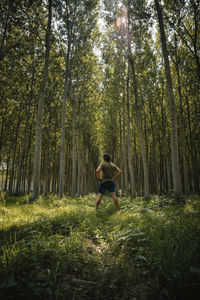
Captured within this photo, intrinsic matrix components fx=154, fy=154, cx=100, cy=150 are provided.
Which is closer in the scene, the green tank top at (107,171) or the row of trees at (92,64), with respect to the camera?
the green tank top at (107,171)

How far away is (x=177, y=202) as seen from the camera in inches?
265

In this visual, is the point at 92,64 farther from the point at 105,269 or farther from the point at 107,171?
the point at 105,269

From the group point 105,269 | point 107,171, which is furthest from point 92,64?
point 105,269

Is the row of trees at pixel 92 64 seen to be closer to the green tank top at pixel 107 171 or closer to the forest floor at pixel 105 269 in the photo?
the green tank top at pixel 107 171

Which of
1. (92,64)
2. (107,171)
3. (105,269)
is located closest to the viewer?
(105,269)

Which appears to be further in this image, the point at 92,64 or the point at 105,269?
the point at 92,64

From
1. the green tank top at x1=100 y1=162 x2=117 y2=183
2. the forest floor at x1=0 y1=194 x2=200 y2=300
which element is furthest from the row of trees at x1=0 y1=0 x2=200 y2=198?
the forest floor at x1=0 y1=194 x2=200 y2=300

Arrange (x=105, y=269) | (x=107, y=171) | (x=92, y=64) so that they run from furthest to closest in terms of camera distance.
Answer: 1. (x=92, y=64)
2. (x=107, y=171)
3. (x=105, y=269)

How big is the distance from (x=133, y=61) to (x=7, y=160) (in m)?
18.5

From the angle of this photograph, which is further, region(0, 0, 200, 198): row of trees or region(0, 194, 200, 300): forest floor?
region(0, 0, 200, 198): row of trees

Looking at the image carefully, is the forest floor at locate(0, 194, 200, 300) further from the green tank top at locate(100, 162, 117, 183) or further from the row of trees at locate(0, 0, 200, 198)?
the row of trees at locate(0, 0, 200, 198)

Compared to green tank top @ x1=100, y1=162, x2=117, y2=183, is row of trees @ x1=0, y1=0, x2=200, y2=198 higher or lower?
higher

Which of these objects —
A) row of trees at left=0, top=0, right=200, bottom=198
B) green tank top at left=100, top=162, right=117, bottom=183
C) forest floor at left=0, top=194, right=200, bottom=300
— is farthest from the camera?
row of trees at left=0, top=0, right=200, bottom=198

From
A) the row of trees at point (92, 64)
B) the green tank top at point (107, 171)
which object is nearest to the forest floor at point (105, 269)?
the green tank top at point (107, 171)
